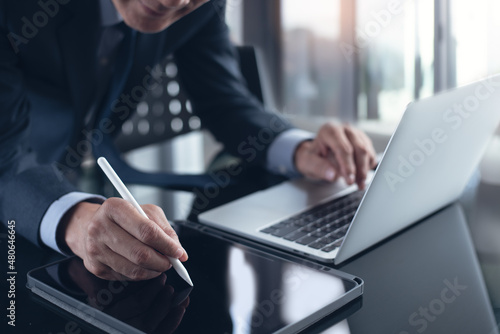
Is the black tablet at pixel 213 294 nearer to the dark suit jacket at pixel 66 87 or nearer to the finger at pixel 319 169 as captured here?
the dark suit jacket at pixel 66 87

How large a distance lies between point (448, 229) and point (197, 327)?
1.57 ft

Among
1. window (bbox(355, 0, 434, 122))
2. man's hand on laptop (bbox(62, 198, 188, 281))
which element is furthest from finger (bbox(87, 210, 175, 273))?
window (bbox(355, 0, 434, 122))

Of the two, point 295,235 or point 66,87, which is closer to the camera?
point 295,235

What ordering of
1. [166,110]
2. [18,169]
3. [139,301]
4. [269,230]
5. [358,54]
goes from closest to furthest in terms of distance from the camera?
[139,301] < [269,230] < [18,169] < [166,110] < [358,54]

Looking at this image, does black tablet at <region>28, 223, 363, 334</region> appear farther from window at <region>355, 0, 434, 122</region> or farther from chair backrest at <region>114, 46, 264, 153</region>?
window at <region>355, 0, 434, 122</region>

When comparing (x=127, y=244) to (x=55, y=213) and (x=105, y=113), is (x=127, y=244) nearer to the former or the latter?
(x=55, y=213)

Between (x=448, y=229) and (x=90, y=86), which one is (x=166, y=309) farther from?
(x=90, y=86)

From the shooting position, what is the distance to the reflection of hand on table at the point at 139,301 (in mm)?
573

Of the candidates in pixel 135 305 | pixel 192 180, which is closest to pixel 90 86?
pixel 192 180

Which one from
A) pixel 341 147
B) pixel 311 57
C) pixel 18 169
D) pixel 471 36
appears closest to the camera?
pixel 18 169

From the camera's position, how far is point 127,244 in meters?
0.64

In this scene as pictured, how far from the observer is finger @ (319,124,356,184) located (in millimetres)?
1023

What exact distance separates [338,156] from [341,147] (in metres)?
0.02

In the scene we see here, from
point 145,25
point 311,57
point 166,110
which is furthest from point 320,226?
point 311,57
